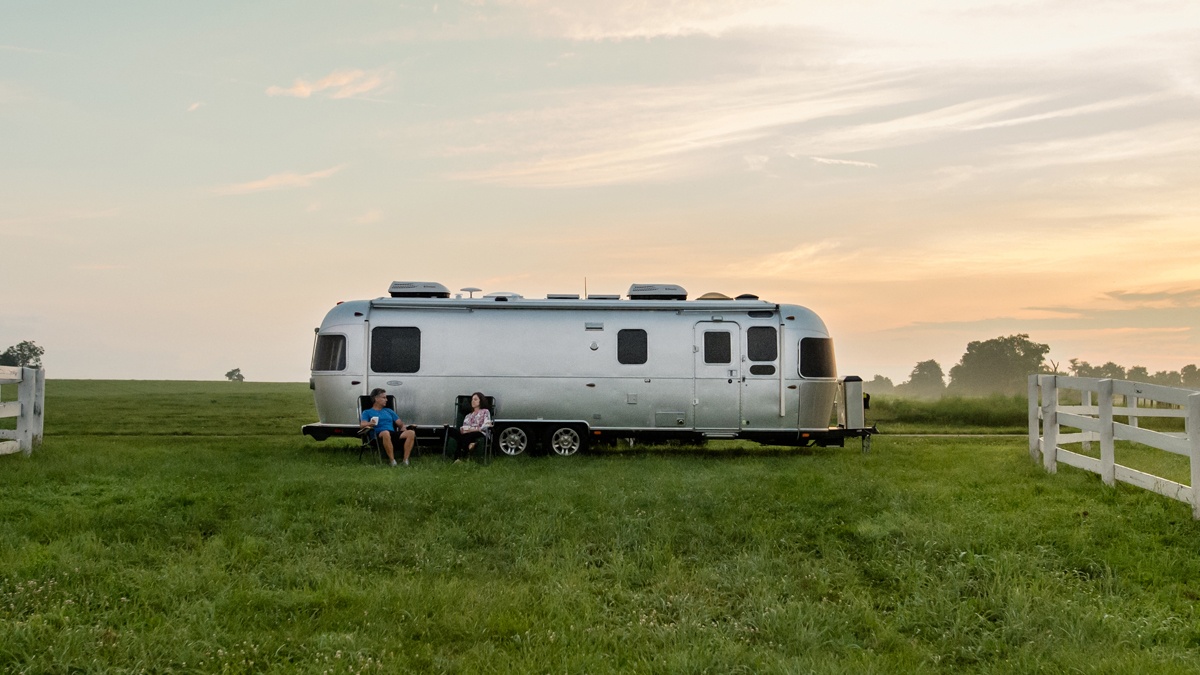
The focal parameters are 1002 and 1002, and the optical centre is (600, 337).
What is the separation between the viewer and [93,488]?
1270cm

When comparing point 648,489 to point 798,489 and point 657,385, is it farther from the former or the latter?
point 657,385

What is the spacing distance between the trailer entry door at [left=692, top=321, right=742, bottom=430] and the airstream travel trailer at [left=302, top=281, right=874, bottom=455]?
2cm

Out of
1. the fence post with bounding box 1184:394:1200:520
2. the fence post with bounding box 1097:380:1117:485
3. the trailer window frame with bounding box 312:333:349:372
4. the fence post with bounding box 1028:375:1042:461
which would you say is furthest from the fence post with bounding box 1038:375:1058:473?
the trailer window frame with bounding box 312:333:349:372

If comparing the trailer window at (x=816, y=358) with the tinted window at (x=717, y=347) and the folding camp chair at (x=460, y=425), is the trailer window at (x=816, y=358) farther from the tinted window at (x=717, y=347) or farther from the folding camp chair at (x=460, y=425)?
the folding camp chair at (x=460, y=425)

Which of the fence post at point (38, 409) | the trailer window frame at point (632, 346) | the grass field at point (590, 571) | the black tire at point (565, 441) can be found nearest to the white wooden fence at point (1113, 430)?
the grass field at point (590, 571)

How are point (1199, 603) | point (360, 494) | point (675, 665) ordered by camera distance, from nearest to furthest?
point (675, 665)
point (1199, 603)
point (360, 494)

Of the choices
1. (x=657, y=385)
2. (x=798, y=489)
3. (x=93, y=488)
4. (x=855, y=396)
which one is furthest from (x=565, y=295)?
(x=93, y=488)

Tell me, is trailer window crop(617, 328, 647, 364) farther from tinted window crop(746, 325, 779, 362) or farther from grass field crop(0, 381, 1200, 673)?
grass field crop(0, 381, 1200, 673)

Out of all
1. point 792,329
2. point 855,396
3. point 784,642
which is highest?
point 792,329

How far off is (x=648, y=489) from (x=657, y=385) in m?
5.65

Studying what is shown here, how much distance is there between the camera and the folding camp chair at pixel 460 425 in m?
17.3

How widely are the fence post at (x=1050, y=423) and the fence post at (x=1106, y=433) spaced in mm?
1485

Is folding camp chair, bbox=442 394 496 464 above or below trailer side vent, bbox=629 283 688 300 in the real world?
below

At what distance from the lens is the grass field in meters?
7.05
